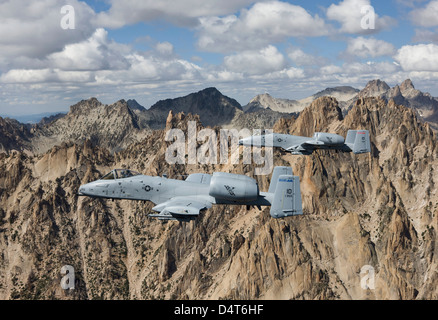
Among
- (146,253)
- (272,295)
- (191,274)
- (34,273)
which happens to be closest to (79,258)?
(34,273)

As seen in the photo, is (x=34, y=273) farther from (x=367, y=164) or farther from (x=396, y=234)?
(x=367, y=164)

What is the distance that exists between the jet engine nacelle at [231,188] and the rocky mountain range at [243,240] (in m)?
96.5

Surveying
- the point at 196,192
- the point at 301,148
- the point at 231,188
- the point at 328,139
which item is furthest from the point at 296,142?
the point at 231,188

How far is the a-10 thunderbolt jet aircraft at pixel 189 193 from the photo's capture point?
44312 mm

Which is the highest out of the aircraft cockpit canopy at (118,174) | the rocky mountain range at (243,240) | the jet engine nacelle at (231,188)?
the aircraft cockpit canopy at (118,174)

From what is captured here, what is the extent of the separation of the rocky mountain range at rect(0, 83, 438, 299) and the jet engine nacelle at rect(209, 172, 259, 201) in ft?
317

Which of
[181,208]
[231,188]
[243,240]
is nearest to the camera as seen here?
[231,188]

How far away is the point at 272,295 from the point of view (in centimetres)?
13038

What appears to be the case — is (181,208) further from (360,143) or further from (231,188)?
(360,143)

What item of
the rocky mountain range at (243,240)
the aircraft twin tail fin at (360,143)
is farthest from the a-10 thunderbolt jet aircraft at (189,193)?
the rocky mountain range at (243,240)

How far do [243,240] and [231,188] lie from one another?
112885 millimetres

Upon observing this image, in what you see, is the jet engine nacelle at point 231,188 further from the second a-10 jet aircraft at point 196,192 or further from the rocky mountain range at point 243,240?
the rocky mountain range at point 243,240

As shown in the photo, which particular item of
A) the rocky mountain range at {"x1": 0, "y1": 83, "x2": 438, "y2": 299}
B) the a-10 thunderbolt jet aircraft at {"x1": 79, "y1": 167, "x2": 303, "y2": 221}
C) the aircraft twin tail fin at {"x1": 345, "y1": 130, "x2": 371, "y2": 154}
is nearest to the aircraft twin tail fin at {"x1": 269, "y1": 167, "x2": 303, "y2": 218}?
the a-10 thunderbolt jet aircraft at {"x1": 79, "y1": 167, "x2": 303, "y2": 221}

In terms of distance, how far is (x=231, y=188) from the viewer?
143ft
